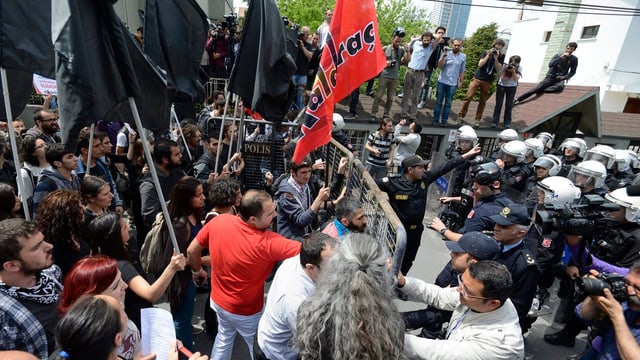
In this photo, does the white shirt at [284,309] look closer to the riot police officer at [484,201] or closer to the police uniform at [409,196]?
the riot police officer at [484,201]

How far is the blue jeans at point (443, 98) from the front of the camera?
33.2 feet

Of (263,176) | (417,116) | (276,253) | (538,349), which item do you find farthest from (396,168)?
(276,253)

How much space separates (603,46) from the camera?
24000 millimetres

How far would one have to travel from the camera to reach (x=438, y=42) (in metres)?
9.55

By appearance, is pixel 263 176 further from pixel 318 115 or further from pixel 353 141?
pixel 353 141

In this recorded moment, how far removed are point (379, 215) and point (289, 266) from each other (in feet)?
4.78

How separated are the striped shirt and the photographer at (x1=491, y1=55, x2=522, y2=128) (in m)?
5.18

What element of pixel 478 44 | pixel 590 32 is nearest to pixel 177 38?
pixel 590 32

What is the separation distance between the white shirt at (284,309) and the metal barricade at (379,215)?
78 cm

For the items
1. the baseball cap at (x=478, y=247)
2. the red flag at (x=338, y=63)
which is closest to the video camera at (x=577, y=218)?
the baseball cap at (x=478, y=247)

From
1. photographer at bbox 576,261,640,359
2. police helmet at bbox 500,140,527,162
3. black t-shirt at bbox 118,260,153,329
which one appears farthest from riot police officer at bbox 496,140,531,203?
black t-shirt at bbox 118,260,153,329

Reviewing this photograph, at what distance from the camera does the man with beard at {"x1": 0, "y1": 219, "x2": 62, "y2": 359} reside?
182cm

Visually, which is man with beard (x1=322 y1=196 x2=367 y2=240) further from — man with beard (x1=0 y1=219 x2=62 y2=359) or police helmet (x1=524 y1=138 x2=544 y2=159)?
police helmet (x1=524 y1=138 x2=544 y2=159)

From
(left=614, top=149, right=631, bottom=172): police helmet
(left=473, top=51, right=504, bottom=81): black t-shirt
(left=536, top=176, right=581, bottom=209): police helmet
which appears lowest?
(left=614, top=149, right=631, bottom=172): police helmet
